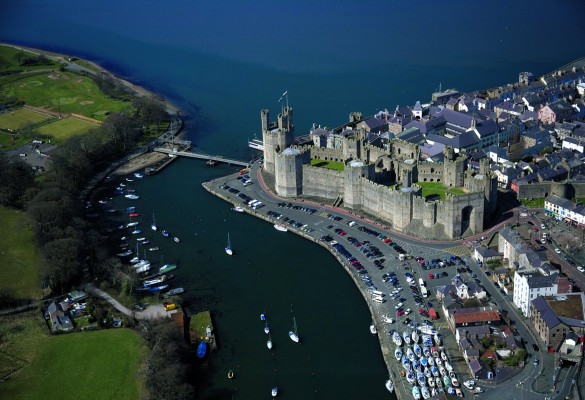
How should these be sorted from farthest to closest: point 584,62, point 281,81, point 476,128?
point 281,81 → point 584,62 → point 476,128

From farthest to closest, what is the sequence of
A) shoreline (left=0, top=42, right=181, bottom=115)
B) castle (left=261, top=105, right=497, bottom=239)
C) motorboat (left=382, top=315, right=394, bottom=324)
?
shoreline (left=0, top=42, right=181, bottom=115)
castle (left=261, top=105, right=497, bottom=239)
motorboat (left=382, top=315, right=394, bottom=324)

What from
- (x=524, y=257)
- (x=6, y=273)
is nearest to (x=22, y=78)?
(x=6, y=273)

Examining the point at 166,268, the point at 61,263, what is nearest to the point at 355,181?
the point at 166,268

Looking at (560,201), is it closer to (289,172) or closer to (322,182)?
(322,182)

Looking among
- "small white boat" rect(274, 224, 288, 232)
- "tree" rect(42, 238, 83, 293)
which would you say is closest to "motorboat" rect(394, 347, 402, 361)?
"small white boat" rect(274, 224, 288, 232)

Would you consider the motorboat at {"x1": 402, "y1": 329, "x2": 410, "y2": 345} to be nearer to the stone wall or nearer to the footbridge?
the stone wall

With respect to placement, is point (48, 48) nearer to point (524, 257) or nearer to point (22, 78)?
point (22, 78)
